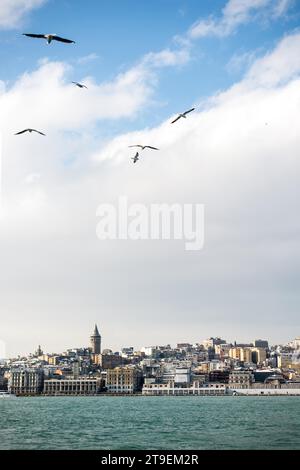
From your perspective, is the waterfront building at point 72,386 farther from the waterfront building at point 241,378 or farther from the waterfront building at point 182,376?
the waterfront building at point 241,378

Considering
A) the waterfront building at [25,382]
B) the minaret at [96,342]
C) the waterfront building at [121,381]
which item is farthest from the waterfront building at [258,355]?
the waterfront building at [25,382]

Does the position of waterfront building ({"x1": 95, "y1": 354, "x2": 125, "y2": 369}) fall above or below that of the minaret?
below

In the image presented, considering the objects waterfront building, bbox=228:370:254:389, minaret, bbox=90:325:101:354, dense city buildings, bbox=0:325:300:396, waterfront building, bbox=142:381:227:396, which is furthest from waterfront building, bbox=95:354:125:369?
waterfront building, bbox=228:370:254:389

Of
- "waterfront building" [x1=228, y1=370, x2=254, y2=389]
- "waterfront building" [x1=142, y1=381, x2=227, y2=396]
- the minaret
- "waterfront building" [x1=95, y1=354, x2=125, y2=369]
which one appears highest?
the minaret

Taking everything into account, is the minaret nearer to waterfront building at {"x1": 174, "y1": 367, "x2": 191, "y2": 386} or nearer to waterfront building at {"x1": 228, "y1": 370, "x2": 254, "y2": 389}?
waterfront building at {"x1": 174, "y1": 367, "x2": 191, "y2": 386}

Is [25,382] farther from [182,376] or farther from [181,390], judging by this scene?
[182,376]
